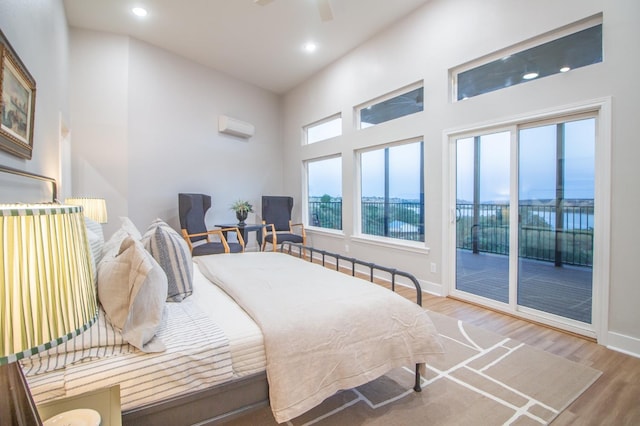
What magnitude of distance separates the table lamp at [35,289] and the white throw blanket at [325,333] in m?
0.82

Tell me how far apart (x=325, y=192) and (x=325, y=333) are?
433 cm

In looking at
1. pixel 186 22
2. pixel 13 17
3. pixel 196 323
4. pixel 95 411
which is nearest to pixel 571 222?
pixel 196 323

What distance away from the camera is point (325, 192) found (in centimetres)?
562

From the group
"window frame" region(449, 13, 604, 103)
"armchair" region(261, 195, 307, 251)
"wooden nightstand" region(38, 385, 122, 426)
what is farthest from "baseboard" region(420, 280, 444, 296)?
"wooden nightstand" region(38, 385, 122, 426)

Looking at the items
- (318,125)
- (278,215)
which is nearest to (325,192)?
(278,215)

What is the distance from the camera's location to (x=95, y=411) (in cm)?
89

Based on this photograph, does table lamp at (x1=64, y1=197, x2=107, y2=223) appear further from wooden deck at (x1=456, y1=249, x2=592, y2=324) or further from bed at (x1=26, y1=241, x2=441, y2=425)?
wooden deck at (x1=456, y1=249, x2=592, y2=324)

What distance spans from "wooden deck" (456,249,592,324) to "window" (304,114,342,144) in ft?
9.45

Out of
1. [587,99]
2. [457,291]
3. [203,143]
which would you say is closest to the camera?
[587,99]

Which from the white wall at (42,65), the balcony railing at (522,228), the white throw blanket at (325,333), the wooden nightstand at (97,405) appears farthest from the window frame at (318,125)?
the wooden nightstand at (97,405)

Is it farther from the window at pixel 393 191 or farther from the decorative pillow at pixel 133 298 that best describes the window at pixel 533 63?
the decorative pillow at pixel 133 298

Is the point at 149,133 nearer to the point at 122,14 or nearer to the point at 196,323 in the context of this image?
the point at 122,14

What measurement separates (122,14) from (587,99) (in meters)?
5.07

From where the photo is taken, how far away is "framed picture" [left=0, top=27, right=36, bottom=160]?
1.58 metres
